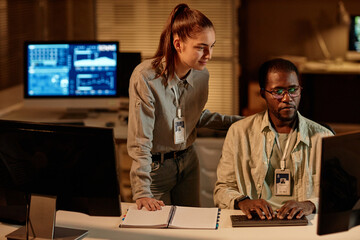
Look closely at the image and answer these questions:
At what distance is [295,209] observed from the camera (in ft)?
7.73

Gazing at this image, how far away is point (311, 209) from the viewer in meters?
2.41

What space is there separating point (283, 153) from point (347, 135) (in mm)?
604

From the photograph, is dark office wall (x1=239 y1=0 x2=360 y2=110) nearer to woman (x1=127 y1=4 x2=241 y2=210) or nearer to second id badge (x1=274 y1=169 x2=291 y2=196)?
woman (x1=127 y1=4 x2=241 y2=210)

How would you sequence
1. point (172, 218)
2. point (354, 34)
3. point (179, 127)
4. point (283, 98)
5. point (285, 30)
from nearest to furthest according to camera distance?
point (172, 218) < point (283, 98) < point (179, 127) < point (354, 34) < point (285, 30)

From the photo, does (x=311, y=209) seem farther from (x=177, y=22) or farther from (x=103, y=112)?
(x=103, y=112)

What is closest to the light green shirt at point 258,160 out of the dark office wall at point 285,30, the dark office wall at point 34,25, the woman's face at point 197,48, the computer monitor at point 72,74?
the woman's face at point 197,48

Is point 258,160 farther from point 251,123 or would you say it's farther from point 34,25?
point 34,25

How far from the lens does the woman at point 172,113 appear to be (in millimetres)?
2562

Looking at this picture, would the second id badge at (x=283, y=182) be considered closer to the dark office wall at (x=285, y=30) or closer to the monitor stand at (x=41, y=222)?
the monitor stand at (x=41, y=222)

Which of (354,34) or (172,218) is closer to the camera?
(172,218)

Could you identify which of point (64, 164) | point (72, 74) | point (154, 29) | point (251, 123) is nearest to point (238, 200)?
point (251, 123)

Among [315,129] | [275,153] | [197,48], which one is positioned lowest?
[275,153]

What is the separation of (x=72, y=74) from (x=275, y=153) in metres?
2.13

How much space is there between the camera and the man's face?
8.29ft
